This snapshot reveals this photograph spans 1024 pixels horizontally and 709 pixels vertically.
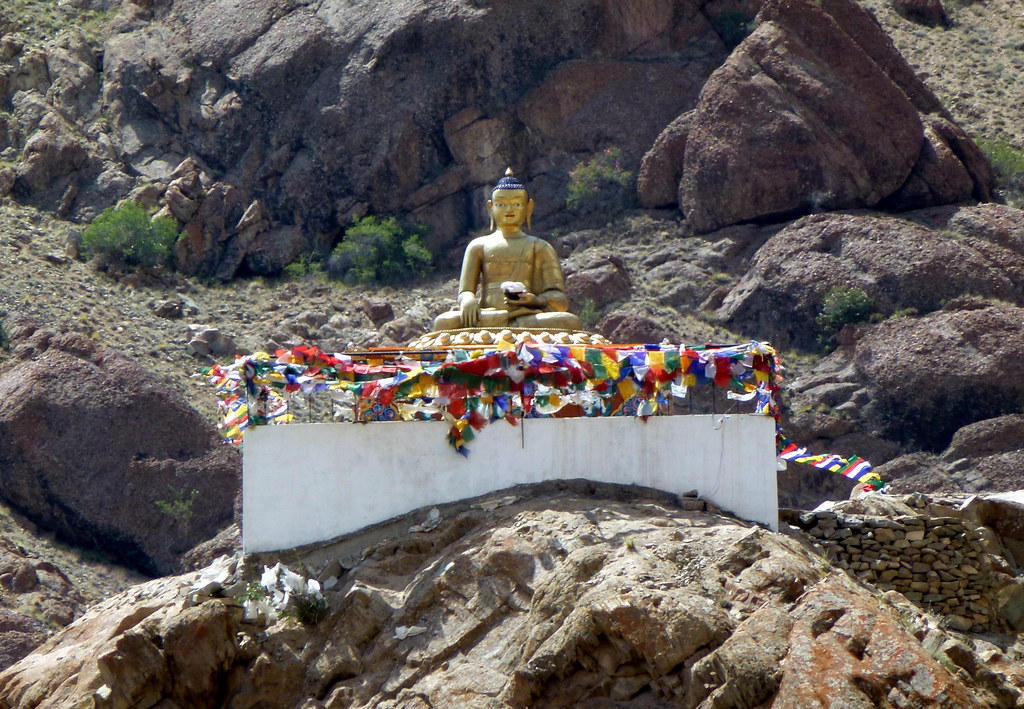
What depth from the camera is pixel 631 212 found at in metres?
35.0

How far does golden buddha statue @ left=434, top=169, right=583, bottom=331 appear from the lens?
59.2ft

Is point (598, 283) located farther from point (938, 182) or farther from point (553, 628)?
point (553, 628)

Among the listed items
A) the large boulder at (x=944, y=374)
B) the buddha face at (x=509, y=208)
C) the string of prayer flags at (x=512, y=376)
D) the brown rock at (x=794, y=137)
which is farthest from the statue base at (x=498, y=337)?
the brown rock at (x=794, y=137)

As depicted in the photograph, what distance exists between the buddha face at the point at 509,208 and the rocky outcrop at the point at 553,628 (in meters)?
4.91

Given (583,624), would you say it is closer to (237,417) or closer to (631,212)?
(237,417)

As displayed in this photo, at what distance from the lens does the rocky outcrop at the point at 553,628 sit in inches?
468

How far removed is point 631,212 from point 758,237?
3.24 metres

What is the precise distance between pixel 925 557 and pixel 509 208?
6.42 meters

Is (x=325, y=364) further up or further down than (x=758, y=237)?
further up

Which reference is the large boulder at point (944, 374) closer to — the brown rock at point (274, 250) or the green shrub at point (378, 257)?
the green shrub at point (378, 257)

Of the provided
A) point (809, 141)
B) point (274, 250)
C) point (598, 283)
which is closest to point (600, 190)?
point (598, 283)

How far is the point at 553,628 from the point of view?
42.4 ft

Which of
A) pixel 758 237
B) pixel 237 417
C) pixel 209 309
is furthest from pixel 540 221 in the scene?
pixel 237 417

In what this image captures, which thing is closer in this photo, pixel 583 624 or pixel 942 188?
pixel 583 624
